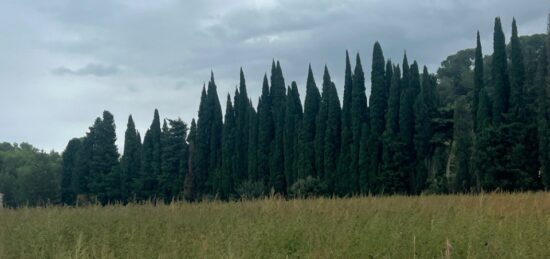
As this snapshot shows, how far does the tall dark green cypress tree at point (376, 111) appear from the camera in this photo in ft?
135

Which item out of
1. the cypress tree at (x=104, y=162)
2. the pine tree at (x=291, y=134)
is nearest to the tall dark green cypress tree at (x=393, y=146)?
the pine tree at (x=291, y=134)

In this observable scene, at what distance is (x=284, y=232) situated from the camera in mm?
7914

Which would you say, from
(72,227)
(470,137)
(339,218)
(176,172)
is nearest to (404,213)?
(339,218)

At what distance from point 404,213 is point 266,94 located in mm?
42902

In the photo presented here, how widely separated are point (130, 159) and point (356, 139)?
2607 centimetres

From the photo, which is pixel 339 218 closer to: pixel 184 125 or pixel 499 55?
pixel 499 55

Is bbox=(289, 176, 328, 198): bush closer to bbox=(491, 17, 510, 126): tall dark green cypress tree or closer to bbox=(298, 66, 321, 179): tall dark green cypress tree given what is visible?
bbox=(298, 66, 321, 179): tall dark green cypress tree

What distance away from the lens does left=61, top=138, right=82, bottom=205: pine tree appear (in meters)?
57.3

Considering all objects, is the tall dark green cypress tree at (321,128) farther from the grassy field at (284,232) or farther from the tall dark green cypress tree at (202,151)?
the grassy field at (284,232)

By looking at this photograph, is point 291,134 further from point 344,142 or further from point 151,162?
point 151,162

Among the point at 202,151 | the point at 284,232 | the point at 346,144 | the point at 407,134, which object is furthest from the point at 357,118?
the point at 284,232

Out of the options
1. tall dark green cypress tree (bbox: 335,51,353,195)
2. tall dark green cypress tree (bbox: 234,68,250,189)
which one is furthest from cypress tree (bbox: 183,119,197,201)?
tall dark green cypress tree (bbox: 335,51,353,195)

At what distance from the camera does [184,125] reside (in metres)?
59.1

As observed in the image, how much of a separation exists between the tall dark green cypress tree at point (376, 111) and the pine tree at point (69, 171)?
98.1 feet
